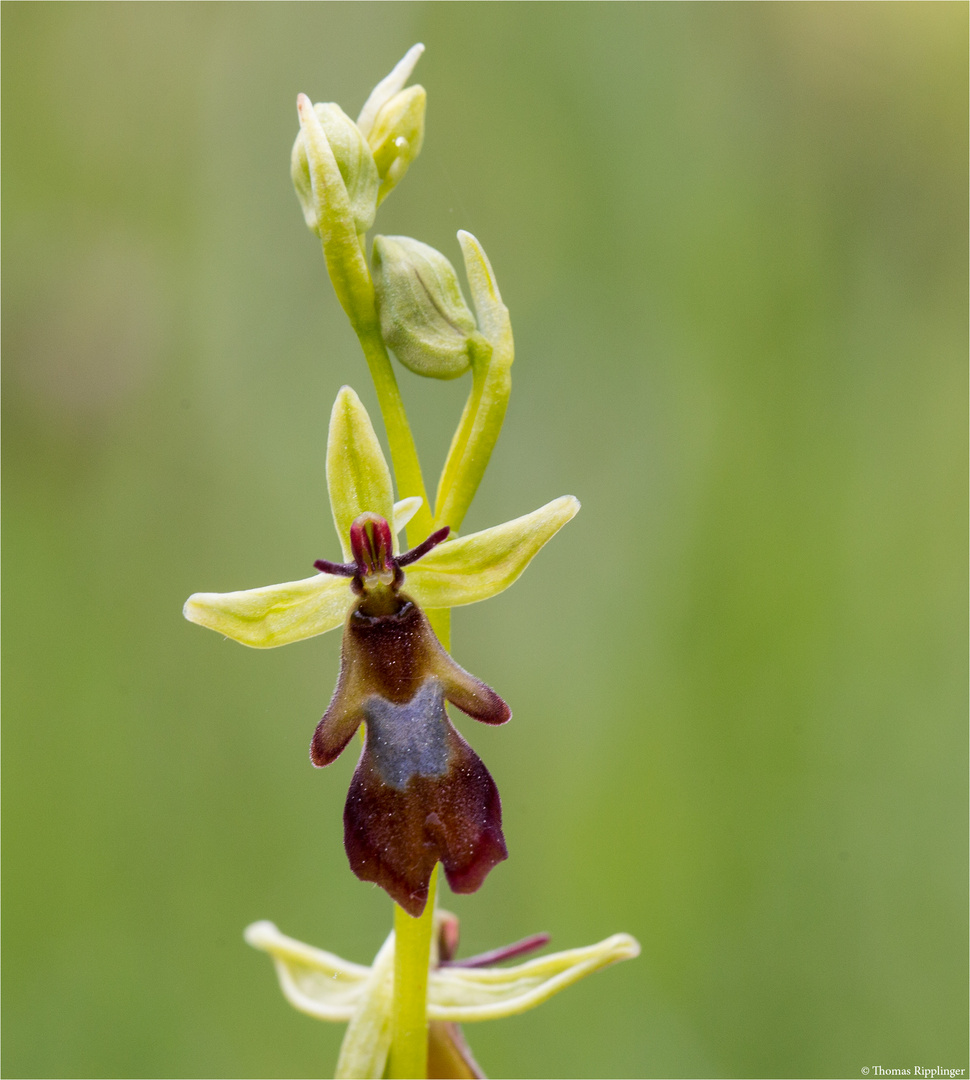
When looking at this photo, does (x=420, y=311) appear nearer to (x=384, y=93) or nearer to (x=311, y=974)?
(x=384, y=93)

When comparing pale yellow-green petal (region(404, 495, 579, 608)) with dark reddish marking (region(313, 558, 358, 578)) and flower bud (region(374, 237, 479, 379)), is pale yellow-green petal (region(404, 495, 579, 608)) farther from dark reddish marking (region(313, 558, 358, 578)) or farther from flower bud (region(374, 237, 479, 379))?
flower bud (region(374, 237, 479, 379))

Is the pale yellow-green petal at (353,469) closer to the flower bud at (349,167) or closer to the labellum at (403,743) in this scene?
the labellum at (403,743)

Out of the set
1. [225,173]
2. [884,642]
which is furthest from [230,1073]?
[225,173]

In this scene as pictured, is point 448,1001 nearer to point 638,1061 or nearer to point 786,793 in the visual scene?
point 638,1061

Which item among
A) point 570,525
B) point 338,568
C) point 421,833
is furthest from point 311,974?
point 570,525

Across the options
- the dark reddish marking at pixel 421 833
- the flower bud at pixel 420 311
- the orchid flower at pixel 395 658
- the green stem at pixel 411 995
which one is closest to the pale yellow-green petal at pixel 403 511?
the orchid flower at pixel 395 658

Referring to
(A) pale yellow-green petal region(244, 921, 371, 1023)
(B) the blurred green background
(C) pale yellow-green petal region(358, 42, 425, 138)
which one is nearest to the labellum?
(A) pale yellow-green petal region(244, 921, 371, 1023)
